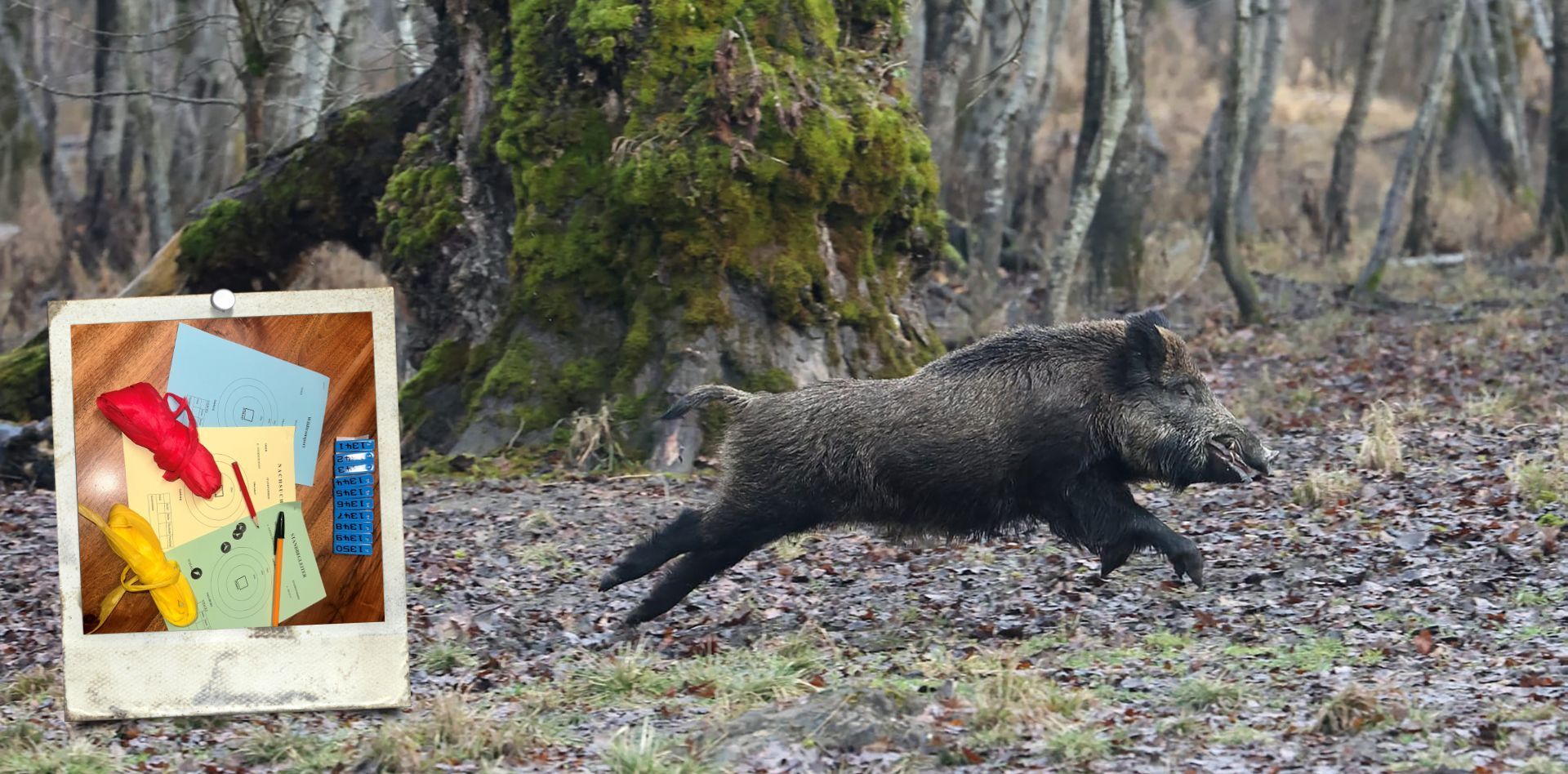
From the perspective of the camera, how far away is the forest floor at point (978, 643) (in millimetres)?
5965

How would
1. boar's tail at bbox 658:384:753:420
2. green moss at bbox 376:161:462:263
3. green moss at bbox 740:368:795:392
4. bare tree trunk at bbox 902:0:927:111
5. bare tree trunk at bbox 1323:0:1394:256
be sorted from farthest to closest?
bare tree trunk at bbox 1323:0:1394:256 < bare tree trunk at bbox 902:0:927:111 < green moss at bbox 376:161:462:263 < green moss at bbox 740:368:795:392 < boar's tail at bbox 658:384:753:420

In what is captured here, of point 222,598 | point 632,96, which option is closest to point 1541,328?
point 632,96

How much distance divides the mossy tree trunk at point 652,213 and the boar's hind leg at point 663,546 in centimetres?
366

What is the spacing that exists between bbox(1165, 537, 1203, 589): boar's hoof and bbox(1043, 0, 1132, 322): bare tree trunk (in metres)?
7.85

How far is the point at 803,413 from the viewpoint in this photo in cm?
823

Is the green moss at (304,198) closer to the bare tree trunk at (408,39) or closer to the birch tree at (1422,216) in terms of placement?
the bare tree trunk at (408,39)

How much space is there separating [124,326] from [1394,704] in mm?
4602

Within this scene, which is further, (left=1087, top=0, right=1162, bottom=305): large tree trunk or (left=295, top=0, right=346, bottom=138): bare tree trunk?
(left=1087, top=0, right=1162, bottom=305): large tree trunk

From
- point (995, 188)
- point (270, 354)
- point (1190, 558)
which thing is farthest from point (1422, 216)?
point (270, 354)

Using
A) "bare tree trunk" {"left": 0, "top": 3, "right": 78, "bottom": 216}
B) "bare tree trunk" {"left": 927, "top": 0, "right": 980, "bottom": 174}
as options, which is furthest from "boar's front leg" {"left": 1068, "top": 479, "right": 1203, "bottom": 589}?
"bare tree trunk" {"left": 0, "top": 3, "right": 78, "bottom": 216}

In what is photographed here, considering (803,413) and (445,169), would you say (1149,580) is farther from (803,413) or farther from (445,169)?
(445,169)

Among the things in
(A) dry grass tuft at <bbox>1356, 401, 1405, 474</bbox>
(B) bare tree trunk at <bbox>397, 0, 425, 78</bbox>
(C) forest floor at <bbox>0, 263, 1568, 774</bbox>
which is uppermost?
(B) bare tree trunk at <bbox>397, 0, 425, 78</bbox>

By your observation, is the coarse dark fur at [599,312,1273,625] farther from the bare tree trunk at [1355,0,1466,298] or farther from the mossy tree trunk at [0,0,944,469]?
the bare tree trunk at [1355,0,1466,298]

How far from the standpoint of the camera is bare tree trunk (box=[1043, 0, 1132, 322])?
15.8 meters
